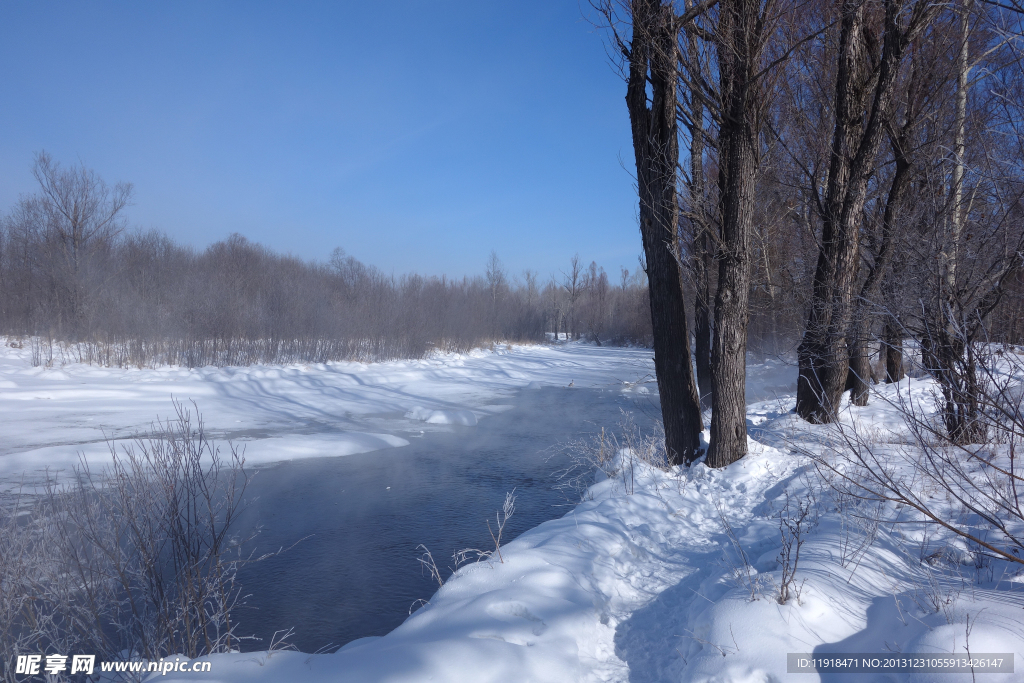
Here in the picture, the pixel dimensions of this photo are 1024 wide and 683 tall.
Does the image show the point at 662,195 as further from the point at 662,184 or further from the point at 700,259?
the point at 700,259

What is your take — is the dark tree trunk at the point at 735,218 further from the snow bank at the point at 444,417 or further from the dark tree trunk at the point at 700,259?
the snow bank at the point at 444,417

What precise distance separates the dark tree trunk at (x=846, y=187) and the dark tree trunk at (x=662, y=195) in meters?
1.84

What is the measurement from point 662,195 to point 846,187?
3145 millimetres

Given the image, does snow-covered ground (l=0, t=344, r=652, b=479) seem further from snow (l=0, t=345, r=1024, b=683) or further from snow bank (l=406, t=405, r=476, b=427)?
snow (l=0, t=345, r=1024, b=683)

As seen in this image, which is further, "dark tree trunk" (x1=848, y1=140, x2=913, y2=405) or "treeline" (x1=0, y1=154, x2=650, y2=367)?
"treeline" (x1=0, y1=154, x2=650, y2=367)

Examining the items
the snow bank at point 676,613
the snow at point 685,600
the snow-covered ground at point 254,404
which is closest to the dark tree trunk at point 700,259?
the snow at point 685,600

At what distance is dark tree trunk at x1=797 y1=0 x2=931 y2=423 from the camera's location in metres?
6.54

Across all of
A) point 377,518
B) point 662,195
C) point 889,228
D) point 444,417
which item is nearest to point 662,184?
point 662,195

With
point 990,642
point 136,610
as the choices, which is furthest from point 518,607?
point 136,610

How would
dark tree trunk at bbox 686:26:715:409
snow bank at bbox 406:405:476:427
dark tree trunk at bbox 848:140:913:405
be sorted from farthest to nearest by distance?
snow bank at bbox 406:405:476:427 → dark tree trunk at bbox 848:140:913:405 → dark tree trunk at bbox 686:26:715:409

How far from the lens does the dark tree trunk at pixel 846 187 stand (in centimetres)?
654

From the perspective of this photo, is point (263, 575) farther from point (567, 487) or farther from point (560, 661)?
point (567, 487)

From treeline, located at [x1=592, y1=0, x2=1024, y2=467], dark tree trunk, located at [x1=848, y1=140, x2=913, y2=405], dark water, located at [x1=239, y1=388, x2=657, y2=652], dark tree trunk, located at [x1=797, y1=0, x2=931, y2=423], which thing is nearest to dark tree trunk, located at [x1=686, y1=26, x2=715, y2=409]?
treeline, located at [x1=592, y1=0, x2=1024, y2=467]

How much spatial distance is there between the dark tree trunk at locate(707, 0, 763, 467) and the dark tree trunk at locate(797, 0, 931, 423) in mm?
1524
